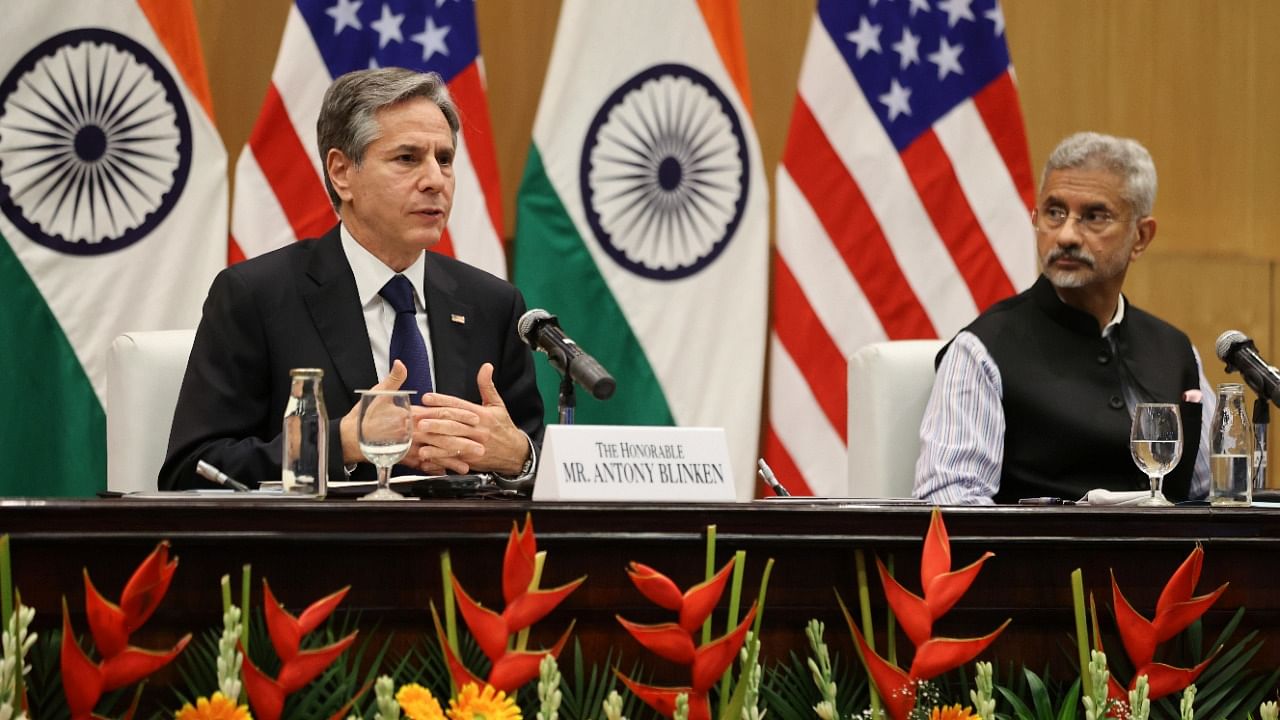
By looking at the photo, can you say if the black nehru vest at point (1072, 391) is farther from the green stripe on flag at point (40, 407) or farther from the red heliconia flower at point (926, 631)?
the green stripe on flag at point (40, 407)

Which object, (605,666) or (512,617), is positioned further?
(605,666)

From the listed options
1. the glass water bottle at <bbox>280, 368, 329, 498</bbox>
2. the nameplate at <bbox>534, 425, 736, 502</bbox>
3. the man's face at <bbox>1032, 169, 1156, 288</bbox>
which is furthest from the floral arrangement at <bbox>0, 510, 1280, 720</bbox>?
the man's face at <bbox>1032, 169, 1156, 288</bbox>

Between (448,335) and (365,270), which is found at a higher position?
(365,270)

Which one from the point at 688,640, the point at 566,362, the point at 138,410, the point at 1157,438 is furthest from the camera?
the point at 138,410

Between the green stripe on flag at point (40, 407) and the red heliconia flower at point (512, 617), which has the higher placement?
the green stripe on flag at point (40, 407)

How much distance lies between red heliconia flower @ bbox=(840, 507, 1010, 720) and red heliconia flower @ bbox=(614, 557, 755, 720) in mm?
176

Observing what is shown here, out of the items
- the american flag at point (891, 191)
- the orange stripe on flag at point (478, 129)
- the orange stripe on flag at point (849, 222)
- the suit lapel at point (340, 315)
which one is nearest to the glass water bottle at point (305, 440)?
the suit lapel at point (340, 315)

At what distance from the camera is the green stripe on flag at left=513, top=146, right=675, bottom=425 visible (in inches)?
145

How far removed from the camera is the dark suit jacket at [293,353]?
97.5 inches

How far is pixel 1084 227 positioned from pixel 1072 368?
0.30 meters

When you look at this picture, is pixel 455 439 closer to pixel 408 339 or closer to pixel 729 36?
pixel 408 339

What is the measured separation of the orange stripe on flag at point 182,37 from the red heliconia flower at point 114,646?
2.21 metres

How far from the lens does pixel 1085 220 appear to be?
312 cm

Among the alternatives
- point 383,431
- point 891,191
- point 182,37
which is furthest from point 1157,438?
point 182,37
